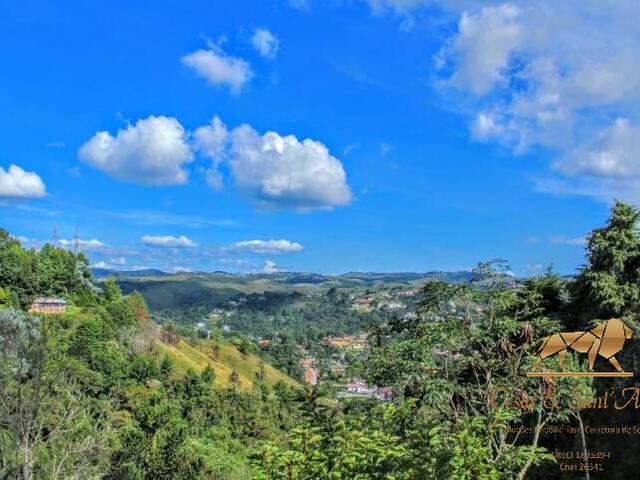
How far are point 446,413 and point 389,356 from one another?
1.34m

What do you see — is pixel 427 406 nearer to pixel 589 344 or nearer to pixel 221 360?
pixel 589 344

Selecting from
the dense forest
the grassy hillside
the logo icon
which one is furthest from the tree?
the grassy hillside

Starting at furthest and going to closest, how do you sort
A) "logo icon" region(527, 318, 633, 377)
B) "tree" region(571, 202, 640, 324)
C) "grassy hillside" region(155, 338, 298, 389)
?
"grassy hillside" region(155, 338, 298, 389) < "tree" region(571, 202, 640, 324) < "logo icon" region(527, 318, 633, 377)

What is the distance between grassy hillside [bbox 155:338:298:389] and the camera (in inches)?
3356

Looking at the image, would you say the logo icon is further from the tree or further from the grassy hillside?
the grassy hillside

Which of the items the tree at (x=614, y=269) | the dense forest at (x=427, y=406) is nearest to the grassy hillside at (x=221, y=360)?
the dense forest at (x=427, y=406)

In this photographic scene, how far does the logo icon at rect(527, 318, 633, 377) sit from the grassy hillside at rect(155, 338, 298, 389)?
242 ft

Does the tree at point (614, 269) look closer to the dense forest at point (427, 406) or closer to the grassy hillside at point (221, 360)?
the dense forest at point (427, 406)

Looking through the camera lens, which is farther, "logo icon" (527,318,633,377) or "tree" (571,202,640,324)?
"tree" (571,202,640,324)

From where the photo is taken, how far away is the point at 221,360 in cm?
10475

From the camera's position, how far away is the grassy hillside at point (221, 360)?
280 ft

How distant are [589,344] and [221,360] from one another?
328 ft

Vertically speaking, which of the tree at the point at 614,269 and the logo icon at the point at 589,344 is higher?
the tree at the point at 614,269

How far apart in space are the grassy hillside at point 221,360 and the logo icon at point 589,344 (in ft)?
242
